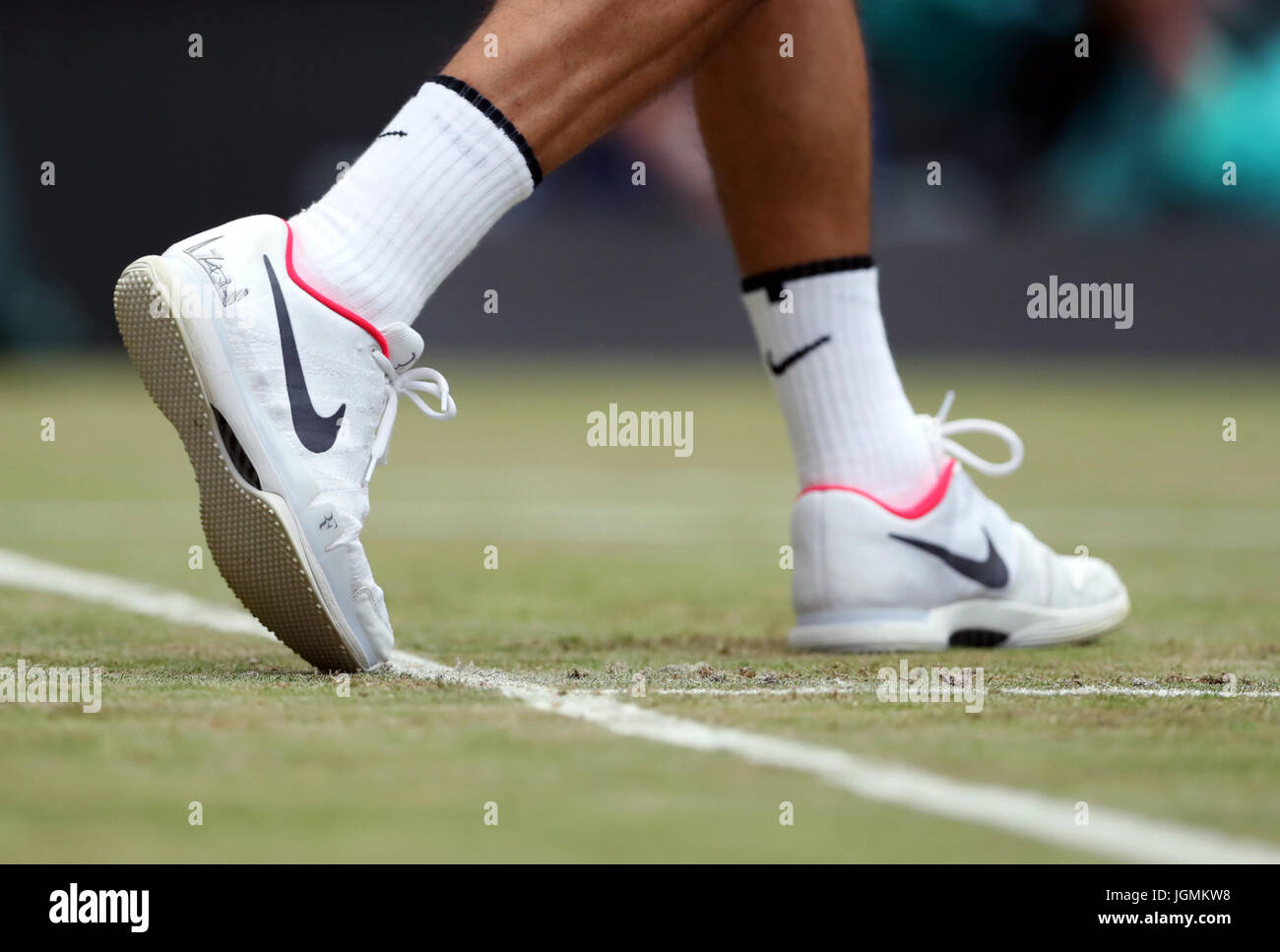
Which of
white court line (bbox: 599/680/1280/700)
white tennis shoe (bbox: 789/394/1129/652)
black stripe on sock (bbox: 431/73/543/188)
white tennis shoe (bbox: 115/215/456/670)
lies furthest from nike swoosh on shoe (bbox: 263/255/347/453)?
white tennis shoe (bbox: 789/394/1129/652)

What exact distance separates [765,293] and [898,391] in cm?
20

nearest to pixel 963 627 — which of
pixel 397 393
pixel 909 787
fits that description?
pixel 397 393

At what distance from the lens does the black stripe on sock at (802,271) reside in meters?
2.16

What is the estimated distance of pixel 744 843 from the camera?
1.17m

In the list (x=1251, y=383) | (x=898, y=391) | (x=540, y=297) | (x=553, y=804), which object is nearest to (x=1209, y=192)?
(x=1251, y=383)

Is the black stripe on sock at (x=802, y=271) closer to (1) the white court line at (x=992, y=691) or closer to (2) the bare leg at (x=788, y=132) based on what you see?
(2) the bare leg at (x=788, y=132)

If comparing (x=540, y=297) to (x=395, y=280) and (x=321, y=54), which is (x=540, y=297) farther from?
(x=395, y=280)

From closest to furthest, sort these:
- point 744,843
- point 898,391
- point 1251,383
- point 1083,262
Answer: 1. point 744,843
2. point 898,391
3. point 1251,383
4. point 1083,262

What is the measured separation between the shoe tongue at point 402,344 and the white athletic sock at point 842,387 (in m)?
0.53

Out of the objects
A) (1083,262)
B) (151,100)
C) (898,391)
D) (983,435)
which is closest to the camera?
(898,391)

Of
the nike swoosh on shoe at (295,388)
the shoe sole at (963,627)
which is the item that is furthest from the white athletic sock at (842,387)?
the nike swoosh on shoe at (295,388)

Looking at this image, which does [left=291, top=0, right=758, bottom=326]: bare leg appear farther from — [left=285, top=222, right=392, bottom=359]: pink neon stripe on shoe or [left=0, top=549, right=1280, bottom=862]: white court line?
[left=0, top=549, right=1280, bottom=862]: white court line

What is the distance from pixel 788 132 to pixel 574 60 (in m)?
0.46

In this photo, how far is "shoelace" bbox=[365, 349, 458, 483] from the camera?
180 cm
